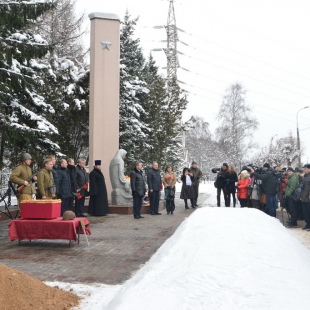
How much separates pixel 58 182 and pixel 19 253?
352 cm

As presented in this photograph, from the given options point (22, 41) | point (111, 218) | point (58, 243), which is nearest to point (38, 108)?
point (22, 41)

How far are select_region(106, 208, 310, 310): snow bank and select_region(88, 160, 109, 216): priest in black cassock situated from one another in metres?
8.60

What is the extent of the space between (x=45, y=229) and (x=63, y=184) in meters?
3.20

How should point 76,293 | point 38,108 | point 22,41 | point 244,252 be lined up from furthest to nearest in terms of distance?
point 38,108 < point 22,41 < point 76,293 < point 244,252

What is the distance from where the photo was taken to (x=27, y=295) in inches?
176

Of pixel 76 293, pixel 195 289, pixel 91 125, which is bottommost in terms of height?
pixel 76 293

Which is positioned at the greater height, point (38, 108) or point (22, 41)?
point (22, 41)

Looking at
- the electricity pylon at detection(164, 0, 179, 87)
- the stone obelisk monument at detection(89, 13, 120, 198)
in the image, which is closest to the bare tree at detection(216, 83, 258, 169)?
the electricity pylon at detection(164, 0, 179, 87)

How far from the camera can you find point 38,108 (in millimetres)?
16391

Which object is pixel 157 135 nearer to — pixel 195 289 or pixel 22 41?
pixel 22 41

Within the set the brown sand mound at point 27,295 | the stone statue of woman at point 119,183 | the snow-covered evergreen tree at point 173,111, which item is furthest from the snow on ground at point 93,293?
the snow-covered evergreen tree at point 173,111

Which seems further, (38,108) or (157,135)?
(157,135)

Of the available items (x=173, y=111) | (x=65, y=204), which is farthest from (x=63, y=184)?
(x=173, y=111)

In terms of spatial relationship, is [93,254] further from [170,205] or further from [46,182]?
[170,205]
